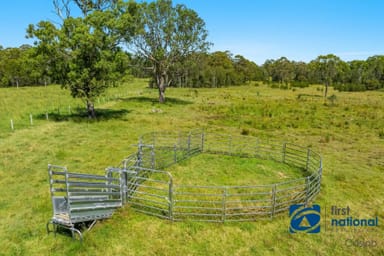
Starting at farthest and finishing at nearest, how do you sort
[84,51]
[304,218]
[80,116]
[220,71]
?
1. [220,71]
2. [80,116]
3. [84,51]
4. [304,218]

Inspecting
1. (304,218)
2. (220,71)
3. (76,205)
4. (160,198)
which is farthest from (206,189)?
(220,71)

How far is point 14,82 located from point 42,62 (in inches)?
2143

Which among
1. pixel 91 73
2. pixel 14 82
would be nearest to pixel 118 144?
pixel 91 73

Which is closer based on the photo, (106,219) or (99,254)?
(99,254)

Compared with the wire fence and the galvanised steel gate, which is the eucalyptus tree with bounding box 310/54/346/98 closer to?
the wire fence

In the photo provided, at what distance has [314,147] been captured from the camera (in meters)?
15.8

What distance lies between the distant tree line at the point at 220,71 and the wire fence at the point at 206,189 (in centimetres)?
1076

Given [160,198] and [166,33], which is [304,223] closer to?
[160,198]

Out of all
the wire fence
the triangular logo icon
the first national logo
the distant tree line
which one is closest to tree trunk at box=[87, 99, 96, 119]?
the distant tree line

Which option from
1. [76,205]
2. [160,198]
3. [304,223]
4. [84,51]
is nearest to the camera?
[76,205]

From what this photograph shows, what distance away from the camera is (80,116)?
22.6m

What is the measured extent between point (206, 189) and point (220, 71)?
61.0 m

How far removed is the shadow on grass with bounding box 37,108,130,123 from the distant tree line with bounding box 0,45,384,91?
309 centimetres

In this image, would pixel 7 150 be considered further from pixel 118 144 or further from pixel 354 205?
pixel 354 205
